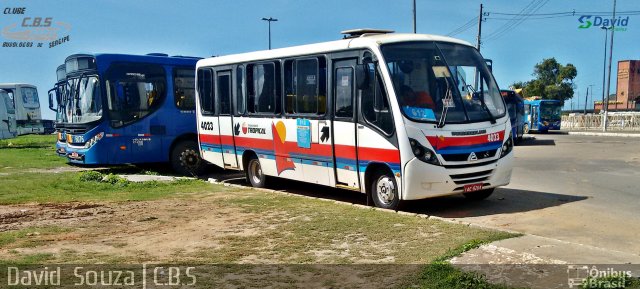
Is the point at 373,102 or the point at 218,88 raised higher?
the point at 218,88

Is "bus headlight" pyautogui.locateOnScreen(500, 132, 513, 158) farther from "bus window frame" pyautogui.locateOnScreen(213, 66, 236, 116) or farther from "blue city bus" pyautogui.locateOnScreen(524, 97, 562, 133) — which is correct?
"blue city bus" pyautogui.locateOnScreen(524, 97, 562, 133)

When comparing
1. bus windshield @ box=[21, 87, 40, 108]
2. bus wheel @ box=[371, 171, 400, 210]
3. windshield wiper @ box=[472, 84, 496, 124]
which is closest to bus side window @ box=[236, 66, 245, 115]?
bus wheel @ box=[371, 171, 400, 210]

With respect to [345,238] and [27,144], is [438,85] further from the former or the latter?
[27,144]

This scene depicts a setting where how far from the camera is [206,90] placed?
1448 centimetres

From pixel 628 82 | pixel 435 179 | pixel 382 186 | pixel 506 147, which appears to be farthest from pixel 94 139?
pixel 628 82

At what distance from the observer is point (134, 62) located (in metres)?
15.5

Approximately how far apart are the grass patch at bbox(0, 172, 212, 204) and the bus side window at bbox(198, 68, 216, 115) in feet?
6.37

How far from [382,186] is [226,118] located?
18.4 feet

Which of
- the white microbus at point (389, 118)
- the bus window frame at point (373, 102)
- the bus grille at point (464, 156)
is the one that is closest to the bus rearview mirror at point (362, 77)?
the white microbus at point (389, 118)

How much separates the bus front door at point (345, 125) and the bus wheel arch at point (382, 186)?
0.81ft

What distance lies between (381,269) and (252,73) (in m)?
7.96

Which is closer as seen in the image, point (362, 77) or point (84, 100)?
point (362, 77)

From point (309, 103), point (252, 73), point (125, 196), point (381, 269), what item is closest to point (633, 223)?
point (381, 269)

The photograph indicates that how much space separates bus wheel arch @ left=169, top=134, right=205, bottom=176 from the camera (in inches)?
631
